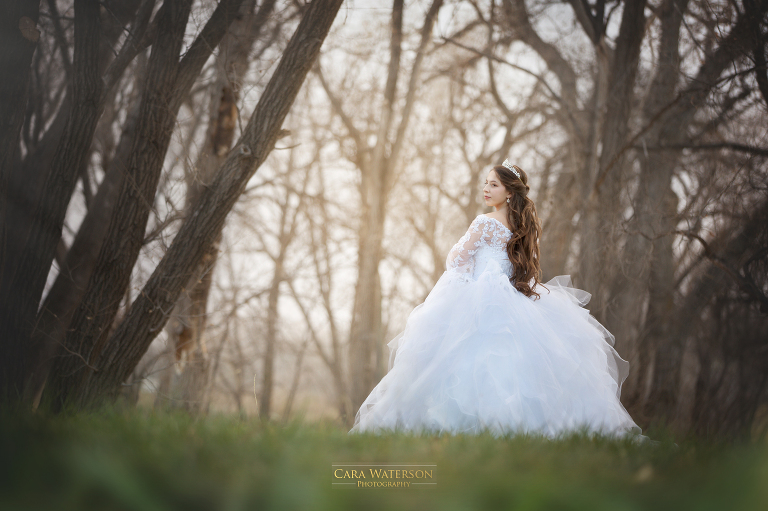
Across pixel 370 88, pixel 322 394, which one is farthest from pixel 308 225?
pixel 322 394

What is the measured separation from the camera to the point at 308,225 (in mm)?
15750

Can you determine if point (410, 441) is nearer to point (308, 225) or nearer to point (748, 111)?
point (748, 111)

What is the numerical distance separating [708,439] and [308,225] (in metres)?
13.5

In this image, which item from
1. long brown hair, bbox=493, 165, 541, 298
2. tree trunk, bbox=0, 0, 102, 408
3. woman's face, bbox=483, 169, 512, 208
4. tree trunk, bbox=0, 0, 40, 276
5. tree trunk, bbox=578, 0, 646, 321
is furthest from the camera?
tree trunk, bbox=578, 0, 646, 321

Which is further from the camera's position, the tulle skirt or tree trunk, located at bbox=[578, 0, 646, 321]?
tree trunk, located at bbox=[578, 0, 646, 321]

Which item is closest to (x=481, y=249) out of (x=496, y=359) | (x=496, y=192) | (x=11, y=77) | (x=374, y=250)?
(x=496, y=192)

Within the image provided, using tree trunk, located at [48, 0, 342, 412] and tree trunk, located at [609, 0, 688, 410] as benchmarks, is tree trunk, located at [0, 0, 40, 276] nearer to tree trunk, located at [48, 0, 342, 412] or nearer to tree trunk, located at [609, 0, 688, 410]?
tree trunk, located at [48, 0, 342, 412]

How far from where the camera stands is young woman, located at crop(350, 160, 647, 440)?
3.76m

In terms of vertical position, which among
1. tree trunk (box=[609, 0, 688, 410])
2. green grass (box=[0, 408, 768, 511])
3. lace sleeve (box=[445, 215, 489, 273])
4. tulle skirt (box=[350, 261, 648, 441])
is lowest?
green grass (box=[0, 408, 768, 511])

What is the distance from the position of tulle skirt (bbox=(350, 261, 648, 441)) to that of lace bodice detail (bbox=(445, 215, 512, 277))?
209 millimetres

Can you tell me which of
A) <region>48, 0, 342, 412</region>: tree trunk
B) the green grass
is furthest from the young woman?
<region>48, 0, 342, 412</region>: tree trunk

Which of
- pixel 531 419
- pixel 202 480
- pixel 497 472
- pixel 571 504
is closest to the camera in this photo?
pixel 571 504

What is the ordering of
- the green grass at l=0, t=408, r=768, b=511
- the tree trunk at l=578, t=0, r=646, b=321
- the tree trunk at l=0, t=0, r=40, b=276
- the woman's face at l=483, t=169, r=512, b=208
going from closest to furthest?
the green grass at l=0, t=408, r=768, b=511 < the tree trunk at l=0, t=0, r=40, b=276 < the woman's face at l=483, t=169, r=512, b=208 < the tree trunk at l=578, t=0, r=646, b=321

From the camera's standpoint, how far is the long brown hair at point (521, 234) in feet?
15.0
